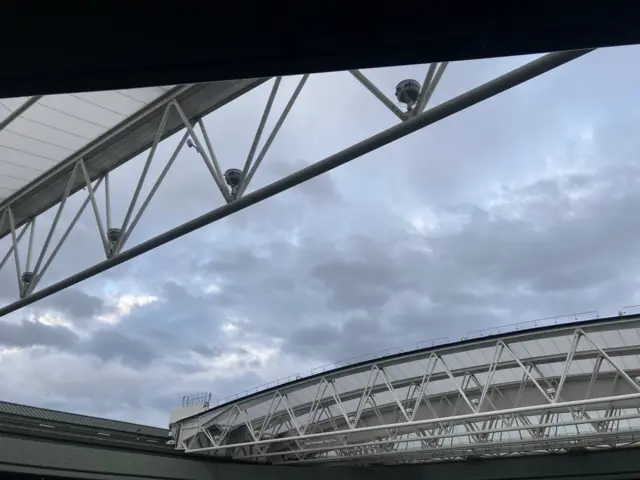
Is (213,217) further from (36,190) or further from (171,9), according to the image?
(36,190)

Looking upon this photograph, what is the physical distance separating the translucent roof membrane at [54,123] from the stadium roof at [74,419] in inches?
851

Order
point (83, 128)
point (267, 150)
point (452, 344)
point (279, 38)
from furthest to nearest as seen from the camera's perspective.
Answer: point (452, 344)
point (83, 128)
point (267, 150)
point (279, 38)

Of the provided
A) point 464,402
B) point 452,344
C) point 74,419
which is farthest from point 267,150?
point 74,419

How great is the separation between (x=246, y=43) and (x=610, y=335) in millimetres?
26117

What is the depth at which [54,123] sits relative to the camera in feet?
44.0

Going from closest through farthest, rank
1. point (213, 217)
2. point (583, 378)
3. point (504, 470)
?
point (213, 217) < point (583, 378) < point (504, 470)

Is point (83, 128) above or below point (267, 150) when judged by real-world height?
above

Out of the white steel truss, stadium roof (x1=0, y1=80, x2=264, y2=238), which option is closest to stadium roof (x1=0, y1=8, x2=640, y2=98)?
the white steel truss

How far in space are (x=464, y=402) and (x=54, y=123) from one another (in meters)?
26.1

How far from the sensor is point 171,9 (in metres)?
3.08

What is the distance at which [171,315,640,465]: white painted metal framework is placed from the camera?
82.6 feet

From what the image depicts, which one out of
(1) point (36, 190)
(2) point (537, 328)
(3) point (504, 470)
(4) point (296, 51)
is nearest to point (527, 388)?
(2) point (537, 328)

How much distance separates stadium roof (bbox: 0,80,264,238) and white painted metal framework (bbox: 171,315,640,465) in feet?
52.6

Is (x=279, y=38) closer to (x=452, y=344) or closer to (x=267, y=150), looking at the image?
(x=267, y=150)
